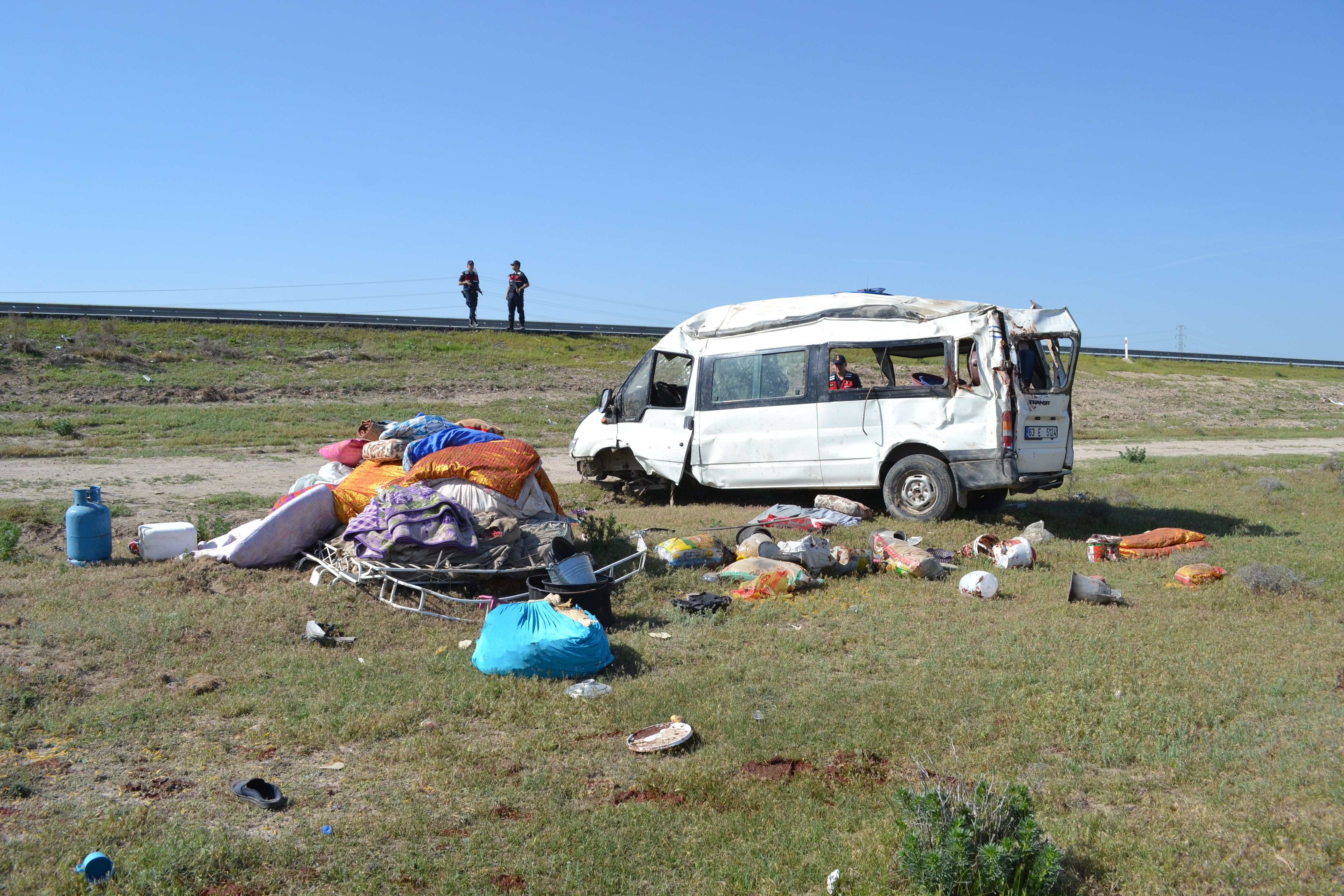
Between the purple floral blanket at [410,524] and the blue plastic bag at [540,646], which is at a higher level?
the purple floral blanket at [410,524]

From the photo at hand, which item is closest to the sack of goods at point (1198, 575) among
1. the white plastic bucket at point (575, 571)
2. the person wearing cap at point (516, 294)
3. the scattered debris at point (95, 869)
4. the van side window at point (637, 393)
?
the white plastic bucket at point (575, 571)

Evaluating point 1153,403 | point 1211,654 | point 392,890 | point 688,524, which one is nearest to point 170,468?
point 688,524

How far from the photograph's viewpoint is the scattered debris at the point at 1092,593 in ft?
24.6

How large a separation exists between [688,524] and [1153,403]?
2729cm

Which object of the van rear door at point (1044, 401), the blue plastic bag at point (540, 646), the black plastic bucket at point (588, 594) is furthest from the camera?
the van rear door at point (1044, 401)

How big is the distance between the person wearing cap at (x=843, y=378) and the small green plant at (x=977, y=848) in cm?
751

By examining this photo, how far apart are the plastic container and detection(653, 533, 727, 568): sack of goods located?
404cm

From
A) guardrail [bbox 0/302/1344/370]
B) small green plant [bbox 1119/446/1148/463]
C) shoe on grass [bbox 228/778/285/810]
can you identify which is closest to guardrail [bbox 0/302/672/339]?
guardrail [bbox 0/302/1344/370]

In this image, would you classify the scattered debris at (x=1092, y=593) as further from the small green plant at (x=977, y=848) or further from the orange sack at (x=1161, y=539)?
the small green plant at (x=977, y=848)

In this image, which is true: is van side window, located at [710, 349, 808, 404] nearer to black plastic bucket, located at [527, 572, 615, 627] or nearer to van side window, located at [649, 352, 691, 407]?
van side window, located at [649, 352, 691, 407]

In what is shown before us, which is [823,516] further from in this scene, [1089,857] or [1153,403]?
[1153,403]

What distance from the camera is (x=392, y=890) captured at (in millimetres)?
3564

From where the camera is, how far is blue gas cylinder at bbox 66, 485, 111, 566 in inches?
309

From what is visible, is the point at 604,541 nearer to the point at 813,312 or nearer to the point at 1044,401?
the point at 813,312
